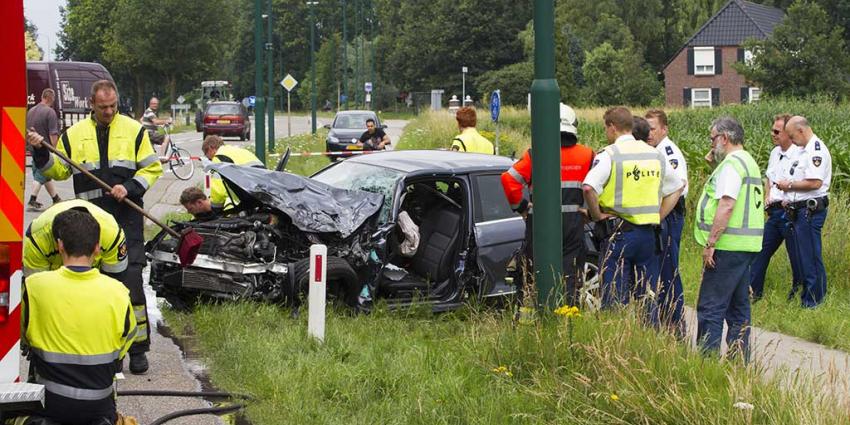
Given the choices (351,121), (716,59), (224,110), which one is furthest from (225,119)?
(716,59)

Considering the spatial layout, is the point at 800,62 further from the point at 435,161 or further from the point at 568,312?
the point at 568,312

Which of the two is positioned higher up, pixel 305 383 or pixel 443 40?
pixel 443 40

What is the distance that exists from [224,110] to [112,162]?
127 ft

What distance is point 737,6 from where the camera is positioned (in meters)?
80.1

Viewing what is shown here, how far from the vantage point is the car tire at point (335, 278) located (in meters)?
9.21

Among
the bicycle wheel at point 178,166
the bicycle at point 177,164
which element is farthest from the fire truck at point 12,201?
the bicycle wheel at point 178,166

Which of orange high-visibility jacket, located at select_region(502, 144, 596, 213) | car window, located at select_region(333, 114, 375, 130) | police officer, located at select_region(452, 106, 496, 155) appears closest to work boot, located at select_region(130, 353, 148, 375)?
orange high-visibility jacket, located at select_region(502, 144, 596, 213)

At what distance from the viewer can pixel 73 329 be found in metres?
5.13

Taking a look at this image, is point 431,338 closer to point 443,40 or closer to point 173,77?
point 173,77

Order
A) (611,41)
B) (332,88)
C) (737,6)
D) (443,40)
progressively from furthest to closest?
(332,88) → (443,40) → (611,41) → (737,6)

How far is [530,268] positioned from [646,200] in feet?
3.15

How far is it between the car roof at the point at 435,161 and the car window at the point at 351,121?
23.9m

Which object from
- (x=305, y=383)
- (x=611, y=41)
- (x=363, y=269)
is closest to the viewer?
(x=305, y=383)

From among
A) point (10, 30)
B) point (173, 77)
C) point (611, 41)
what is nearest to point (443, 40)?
point (611, 41)
